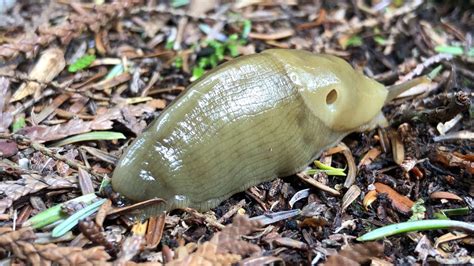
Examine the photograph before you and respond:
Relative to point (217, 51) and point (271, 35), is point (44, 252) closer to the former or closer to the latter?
point (217, 51)

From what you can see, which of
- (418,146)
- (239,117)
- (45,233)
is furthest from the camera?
(418,146)

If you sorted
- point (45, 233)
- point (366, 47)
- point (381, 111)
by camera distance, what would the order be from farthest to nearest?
1. point (366, 47)
2. point (381, 111)
3. point (45, 233)

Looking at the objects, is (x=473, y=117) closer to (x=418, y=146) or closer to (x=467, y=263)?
(x=418, y=146)

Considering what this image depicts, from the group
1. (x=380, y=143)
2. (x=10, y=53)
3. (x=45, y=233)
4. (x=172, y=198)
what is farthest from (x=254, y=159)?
(x=10, y=53)

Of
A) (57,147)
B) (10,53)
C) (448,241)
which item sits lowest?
(448,241)

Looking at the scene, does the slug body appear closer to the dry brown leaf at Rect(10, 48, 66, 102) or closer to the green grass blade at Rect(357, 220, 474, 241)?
the green grass blade at Rect(357, 220, 474, 241)

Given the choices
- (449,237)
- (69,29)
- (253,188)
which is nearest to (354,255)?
(449,237)

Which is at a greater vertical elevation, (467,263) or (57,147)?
(57,147)

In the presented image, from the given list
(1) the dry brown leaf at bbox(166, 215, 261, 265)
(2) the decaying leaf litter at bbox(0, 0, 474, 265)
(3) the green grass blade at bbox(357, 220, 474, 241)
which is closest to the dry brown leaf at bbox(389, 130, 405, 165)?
(2) the decaying leaf litter at bbox(0, 0, 474, 265)
